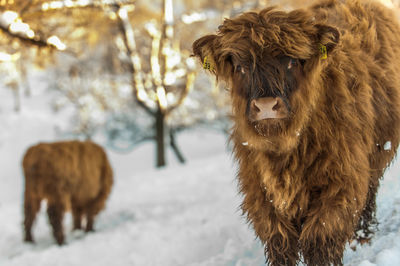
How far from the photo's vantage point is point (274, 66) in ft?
8.78

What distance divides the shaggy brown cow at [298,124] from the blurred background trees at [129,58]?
88 cm

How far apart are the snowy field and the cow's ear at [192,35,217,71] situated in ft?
5.85

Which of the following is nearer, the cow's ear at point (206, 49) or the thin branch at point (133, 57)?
the cow's ear at point (206, 49)

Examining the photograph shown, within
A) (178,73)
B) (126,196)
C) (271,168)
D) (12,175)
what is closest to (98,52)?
(12,175)

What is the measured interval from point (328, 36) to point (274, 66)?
0.40 meters

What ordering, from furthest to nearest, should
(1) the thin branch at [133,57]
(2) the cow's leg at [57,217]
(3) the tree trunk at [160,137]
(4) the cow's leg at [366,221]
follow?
(3) the tree trunk at [160,137] < (1) the thin branch at [133,57] < (2) the cow's leg at [57,217] < (4) the cow's leg at [366,221]

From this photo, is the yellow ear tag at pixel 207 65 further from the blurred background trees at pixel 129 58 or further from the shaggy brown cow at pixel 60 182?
the shaggy brown cow at pixel 60 182

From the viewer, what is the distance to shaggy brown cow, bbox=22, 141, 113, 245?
6.93 m

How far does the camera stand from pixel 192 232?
5.72m

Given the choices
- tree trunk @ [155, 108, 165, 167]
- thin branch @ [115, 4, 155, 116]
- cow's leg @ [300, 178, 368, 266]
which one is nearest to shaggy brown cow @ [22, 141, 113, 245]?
cow's leg @ [300, 178, 368, 266]

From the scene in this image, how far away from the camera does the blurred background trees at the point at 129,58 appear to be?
262 inches

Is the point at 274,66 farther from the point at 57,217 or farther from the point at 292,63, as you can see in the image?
the point at 57,217

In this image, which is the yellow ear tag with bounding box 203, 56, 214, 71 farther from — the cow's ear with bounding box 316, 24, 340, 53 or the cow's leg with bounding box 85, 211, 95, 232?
the cow's leg with bounding box 85, 211, 95, 232

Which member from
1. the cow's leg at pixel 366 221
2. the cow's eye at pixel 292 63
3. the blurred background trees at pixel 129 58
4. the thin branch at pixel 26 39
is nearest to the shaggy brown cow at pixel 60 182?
the blurred background trees at pixel 129 58
